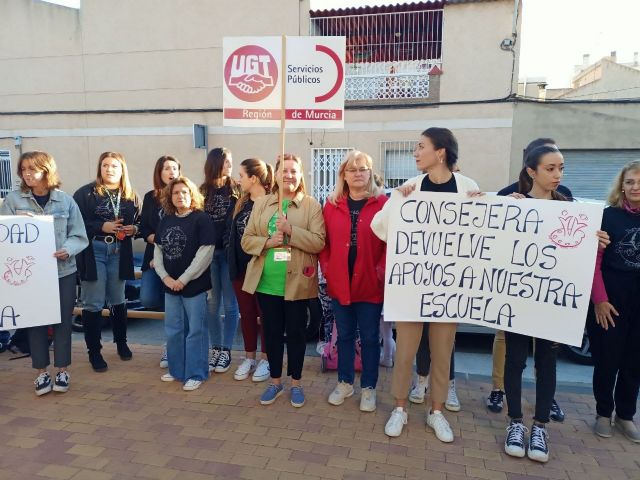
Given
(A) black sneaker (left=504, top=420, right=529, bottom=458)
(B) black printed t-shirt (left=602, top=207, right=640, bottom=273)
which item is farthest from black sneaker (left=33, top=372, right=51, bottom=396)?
(B) black printed t-shirt (left=602, top=207, right=640, bottom=273)

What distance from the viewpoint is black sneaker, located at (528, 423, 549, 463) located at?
9.52 ft

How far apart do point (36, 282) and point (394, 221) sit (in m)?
2.98

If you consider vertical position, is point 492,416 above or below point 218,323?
below

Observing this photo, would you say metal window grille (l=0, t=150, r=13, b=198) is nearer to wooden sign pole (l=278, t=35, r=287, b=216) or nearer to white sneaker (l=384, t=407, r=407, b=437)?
wooden sign pole (l=278, t=35, r=287, b=216)

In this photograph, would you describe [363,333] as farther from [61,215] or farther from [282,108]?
[61,215]

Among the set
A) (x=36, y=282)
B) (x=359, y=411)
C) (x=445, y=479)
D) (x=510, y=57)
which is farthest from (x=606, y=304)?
(x=510, y=57)

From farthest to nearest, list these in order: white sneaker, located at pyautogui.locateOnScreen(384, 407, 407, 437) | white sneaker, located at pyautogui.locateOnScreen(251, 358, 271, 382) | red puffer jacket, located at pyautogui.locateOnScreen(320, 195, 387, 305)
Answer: white sneaker, located at pyautogui.locateOnScreen(251, 358, 271, 382), red puffer jacket, located at pyautogui.locateOnScreen(320, 195, 387, 305), white sneaker, located at pyautogui.locateOnScreen(384, 407, 407, 437)

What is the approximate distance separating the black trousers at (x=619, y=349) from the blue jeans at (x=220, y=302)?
3.07 m

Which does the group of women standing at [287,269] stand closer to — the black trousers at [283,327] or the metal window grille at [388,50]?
the black trousers at [283,327]

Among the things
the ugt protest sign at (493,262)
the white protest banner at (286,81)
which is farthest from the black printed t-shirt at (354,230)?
the white protest banner at (286,81)

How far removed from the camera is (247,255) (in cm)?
393

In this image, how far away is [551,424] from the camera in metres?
3.43

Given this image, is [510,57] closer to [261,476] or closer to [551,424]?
[551,424]

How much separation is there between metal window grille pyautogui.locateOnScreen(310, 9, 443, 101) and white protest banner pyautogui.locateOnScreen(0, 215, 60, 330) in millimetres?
9759
